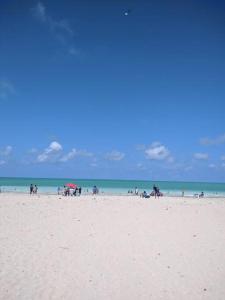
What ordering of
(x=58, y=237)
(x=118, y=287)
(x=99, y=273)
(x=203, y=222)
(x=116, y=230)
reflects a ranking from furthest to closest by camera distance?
1. (x=203, y=222)
2. (x=116, y=230)
3. (x=58, y=237)
4. (x=99, y=273)
5. (x=118, y=287)

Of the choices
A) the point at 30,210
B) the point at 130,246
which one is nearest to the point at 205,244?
the point at 130,246

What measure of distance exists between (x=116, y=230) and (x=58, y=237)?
9.69 ft

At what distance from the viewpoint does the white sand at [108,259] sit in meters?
7.55

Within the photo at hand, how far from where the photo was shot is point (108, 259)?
31.9 ft

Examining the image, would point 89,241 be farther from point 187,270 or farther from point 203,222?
point 203,222

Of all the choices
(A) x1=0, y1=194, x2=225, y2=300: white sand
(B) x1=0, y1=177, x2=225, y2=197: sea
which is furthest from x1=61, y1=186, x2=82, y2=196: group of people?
(A) x1=0, y1=194, x2=225, y2=300: white sand

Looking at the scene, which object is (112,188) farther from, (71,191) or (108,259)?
(108,259)

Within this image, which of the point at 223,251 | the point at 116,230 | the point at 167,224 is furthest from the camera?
the point at 167,224

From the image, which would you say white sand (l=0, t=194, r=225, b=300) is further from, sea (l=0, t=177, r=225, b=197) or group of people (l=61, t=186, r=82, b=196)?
sea (l=0, t=177, r=225, b=197)

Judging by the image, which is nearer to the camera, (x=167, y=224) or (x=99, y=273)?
(x=99, y=273)

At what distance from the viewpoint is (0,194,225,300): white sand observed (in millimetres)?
7551

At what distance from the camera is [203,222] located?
16.7 meters

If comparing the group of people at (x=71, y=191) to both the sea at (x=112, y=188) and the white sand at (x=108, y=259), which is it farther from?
the white sand at (x=108, y=259)

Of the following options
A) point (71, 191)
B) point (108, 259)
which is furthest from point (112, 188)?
point (108, 259)
